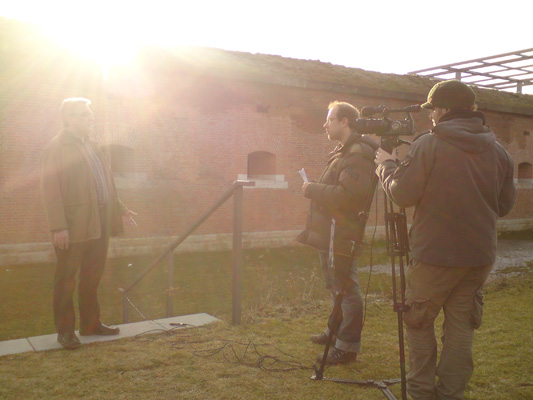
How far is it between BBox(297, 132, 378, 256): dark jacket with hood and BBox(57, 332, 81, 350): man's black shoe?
1.93 metres

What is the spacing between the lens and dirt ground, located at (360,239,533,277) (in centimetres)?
926

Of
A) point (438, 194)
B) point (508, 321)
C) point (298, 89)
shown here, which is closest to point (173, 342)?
point (438, 194)

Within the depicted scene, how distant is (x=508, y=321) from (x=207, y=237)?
815cm

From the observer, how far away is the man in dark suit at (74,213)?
375cm

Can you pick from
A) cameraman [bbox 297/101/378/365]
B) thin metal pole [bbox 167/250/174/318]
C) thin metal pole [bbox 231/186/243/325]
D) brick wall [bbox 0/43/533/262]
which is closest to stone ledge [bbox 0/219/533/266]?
brick wall [bbox 0/43/533/262]

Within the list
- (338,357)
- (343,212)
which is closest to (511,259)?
(338,357)

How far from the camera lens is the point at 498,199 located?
2.64 meters

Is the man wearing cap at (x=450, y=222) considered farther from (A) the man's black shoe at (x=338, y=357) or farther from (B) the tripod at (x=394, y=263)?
(A) the man's black shoe at (x=338, y=357)

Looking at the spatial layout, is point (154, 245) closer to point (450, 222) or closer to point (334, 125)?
point (334, 125)

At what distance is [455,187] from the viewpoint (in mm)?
2455

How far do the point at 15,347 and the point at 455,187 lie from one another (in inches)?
134

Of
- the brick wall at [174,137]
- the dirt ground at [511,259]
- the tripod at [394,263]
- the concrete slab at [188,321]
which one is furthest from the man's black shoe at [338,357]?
the brick wall at [174,137]

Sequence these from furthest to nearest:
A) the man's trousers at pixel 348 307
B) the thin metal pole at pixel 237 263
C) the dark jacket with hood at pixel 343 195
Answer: the thin metal pole at pixel 237 263, the man's trousers at pixel 348 307, the dark jacket with hood at pixel 343 195

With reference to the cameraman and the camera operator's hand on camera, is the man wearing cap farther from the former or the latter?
the cameraman
